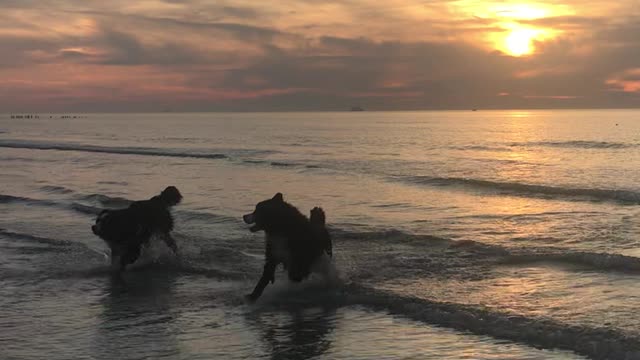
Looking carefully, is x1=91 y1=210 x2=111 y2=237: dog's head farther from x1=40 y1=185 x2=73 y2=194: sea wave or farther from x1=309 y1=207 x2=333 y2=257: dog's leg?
x1=40 y1=185 x2=73 y2=194: sea wave

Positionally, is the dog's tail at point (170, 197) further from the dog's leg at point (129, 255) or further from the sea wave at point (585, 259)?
the sea wave at point (585, 259)

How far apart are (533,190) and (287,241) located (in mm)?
16830

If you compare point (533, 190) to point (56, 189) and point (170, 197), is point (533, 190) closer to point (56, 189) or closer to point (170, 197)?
point (170, 197)

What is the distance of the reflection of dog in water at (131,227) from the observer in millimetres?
11383

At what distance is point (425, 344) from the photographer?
23.9ft

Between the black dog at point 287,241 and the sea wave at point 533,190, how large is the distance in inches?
557

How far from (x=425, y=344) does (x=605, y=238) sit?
8.44 metres

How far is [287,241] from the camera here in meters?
9.37

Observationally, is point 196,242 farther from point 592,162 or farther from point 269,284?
point 592,162

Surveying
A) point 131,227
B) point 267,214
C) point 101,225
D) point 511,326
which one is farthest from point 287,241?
point 101,225

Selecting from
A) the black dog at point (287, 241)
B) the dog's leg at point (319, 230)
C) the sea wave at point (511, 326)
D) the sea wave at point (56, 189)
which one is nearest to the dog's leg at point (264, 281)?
the black dog at point (287, 241)

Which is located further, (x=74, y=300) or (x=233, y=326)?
(x=74, y=300)

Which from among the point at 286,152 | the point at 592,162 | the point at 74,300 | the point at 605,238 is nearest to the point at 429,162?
the point at 592,162

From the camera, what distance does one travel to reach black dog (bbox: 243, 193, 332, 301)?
9383mm
